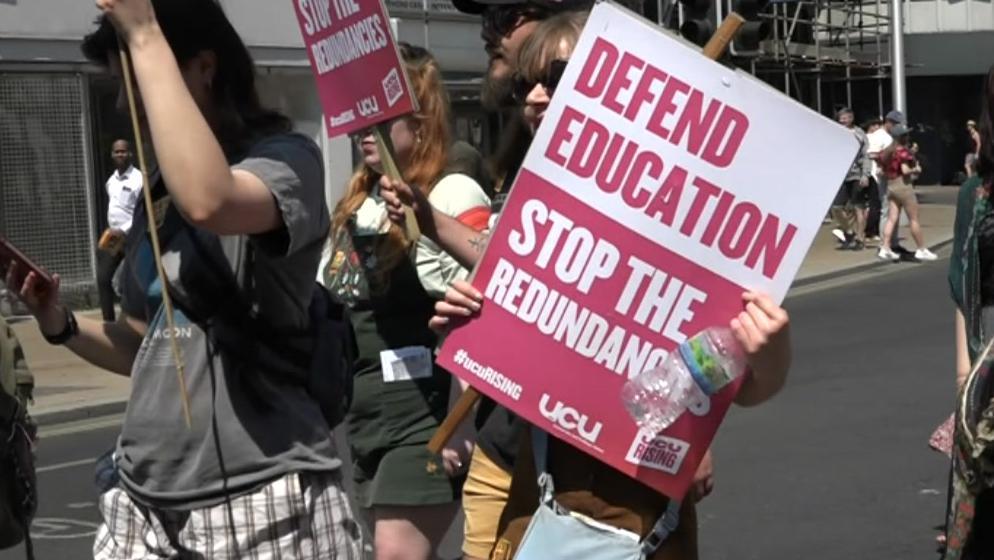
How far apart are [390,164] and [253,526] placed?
0.83 metres

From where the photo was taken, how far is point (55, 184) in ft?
61.6

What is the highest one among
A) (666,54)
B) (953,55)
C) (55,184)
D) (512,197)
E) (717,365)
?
(666,54)

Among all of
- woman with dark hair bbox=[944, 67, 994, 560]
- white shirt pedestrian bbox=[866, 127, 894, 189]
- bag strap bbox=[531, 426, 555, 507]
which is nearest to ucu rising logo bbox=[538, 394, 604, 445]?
bag strap bbox=[531, 426, 555, 507]

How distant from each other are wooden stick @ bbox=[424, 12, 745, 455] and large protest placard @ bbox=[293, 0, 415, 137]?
2.10 feet

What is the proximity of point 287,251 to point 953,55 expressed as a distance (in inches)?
1708

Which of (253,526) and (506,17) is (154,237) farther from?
(506,17)

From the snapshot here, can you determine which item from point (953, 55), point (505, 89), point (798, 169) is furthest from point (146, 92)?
point (953, 55)

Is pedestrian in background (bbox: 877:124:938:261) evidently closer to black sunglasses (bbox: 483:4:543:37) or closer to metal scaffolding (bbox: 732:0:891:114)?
metal scaffolding (bbox: 732:0:891:114)

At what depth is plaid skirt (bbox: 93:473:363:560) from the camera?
3102mm

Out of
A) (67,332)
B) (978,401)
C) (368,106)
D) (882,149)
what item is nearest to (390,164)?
(368,106)

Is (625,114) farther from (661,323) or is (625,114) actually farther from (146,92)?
(146,92)

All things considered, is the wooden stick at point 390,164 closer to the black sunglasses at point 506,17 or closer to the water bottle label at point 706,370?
the black sunglasses at point 506,17

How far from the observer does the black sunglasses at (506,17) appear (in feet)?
13.8

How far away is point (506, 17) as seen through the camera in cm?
427
